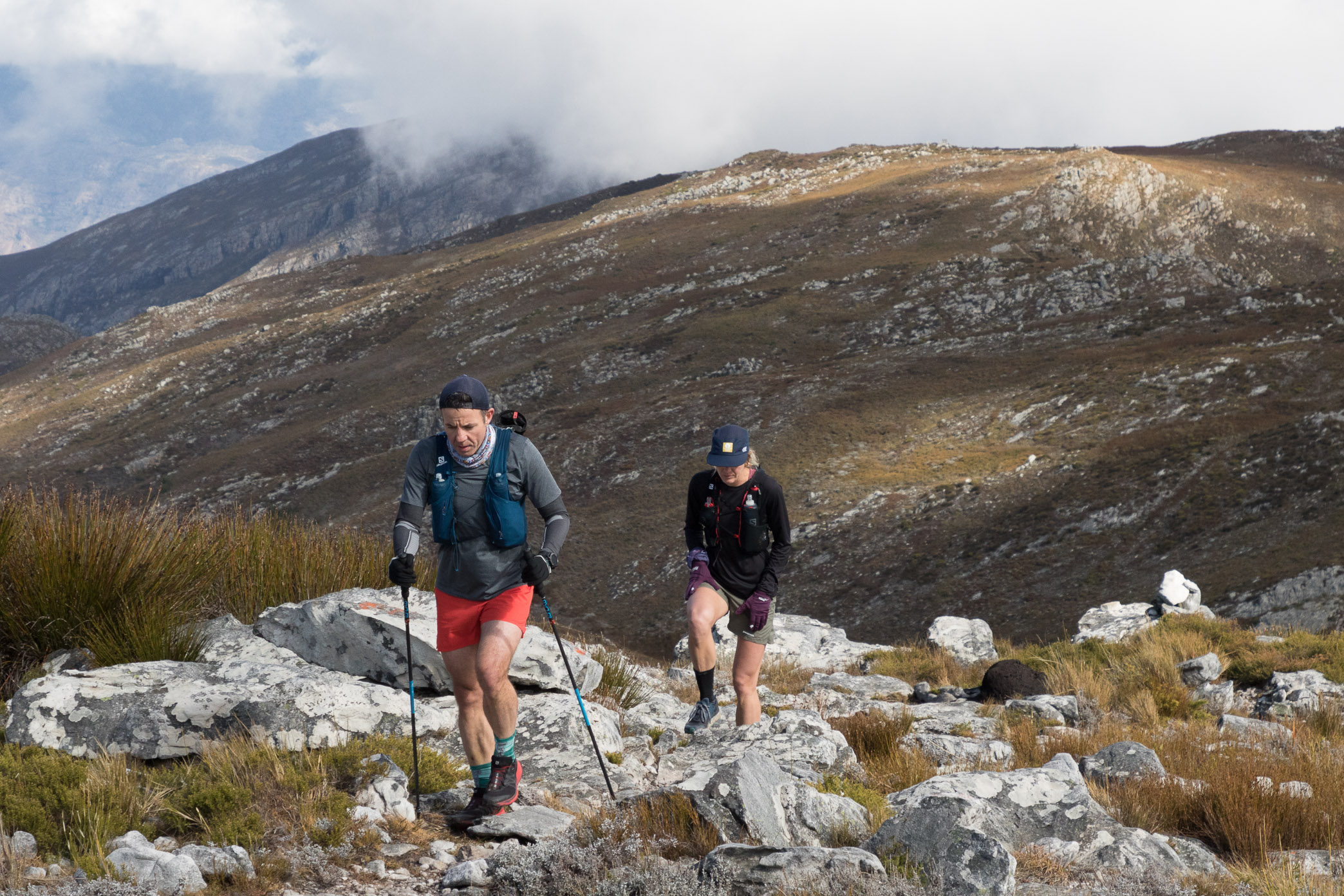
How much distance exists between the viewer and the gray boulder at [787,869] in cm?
349

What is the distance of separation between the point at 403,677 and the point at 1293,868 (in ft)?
19.4

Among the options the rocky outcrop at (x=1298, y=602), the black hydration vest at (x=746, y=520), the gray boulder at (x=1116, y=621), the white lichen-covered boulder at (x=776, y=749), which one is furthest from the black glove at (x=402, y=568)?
the rocky outcrop at (x=1298, y=602)

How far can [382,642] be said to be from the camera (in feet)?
23.1

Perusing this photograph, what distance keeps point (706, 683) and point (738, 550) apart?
1347 mm

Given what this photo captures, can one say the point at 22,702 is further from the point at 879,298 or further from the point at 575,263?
the point at 575,263

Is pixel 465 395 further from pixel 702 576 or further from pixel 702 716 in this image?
pixel 702 716

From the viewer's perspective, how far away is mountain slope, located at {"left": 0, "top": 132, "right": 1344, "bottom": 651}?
25.2 m

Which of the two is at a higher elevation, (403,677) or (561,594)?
(403,677)

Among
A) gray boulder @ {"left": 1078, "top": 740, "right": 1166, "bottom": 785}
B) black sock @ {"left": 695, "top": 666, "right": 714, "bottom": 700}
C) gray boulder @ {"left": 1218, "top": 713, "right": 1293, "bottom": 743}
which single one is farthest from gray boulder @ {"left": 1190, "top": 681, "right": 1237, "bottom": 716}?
black sock @ {"left": 695, "top": 666, "right": 714, "bottom": 700}

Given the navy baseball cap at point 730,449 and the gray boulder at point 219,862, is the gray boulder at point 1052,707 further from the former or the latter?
the gray boulder at point 219,862

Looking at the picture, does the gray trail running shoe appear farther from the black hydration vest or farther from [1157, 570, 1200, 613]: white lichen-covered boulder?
[1157, 570, 1200, 613]: white lichen-covered boulder

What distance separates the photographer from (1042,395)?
35.3 meters

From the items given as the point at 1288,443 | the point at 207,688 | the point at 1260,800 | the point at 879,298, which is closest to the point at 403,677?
the point at 207,688

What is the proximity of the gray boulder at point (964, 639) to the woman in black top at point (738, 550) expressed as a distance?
356 inches
